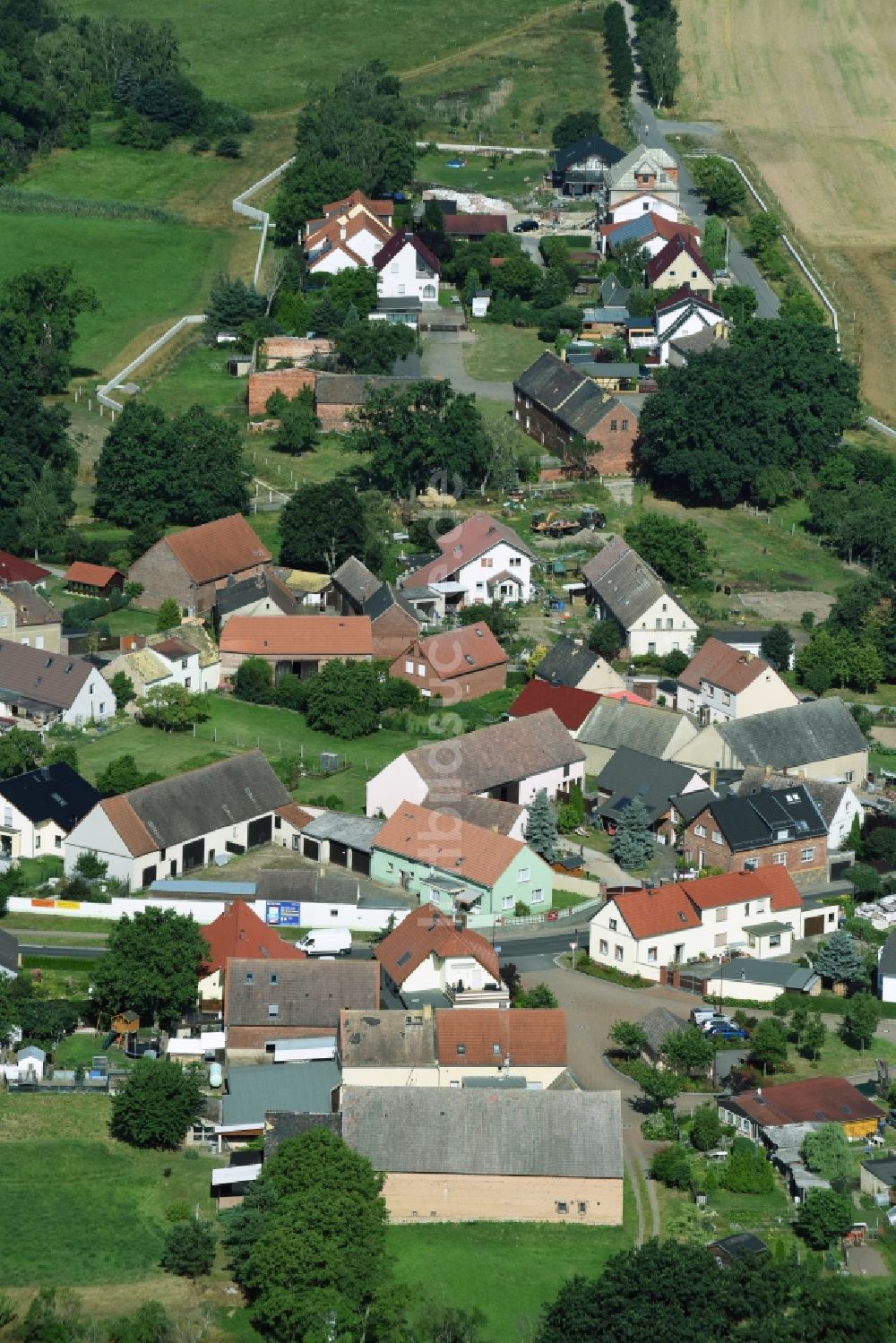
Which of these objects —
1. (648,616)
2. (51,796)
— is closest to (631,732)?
(648,616)

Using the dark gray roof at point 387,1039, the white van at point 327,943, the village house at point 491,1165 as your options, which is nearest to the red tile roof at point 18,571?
the white van at point 327,943

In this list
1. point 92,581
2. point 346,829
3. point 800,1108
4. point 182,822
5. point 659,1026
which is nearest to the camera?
point 800,1108

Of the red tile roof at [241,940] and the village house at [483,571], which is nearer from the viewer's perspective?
the red tile roof at [241,940]

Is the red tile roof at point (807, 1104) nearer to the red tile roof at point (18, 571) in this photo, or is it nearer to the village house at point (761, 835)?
the village house at point (761, 835)

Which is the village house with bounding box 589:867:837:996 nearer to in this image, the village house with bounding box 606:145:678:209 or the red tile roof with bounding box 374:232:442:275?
the red tile roof with bounding box 374:232:442:275


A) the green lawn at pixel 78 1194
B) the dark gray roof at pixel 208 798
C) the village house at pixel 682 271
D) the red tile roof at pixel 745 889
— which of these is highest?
the village house at pixel 682 271

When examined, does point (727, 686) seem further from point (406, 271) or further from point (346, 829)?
point (406, 271)

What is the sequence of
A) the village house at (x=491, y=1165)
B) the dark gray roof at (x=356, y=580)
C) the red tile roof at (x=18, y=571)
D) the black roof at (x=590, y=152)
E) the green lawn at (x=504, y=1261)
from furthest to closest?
the black roof at (x=590, y=152), the red tile roof at (x=18, y=571), the dark gray roof at (x=356, y=580), the village house at (x=491, y=1165), the green lawn at (x=504, y=1261)
